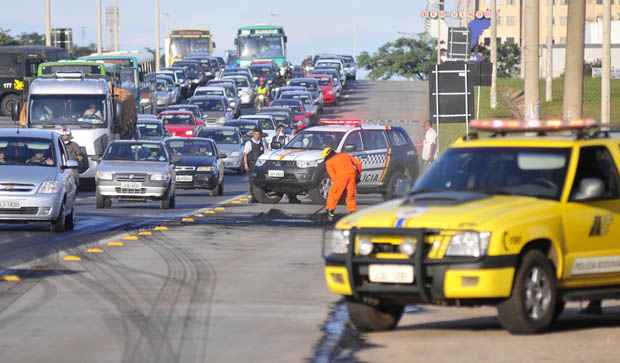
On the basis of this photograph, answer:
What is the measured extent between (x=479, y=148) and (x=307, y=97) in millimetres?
65342

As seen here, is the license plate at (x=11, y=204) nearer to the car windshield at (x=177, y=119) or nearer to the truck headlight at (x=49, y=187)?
the truck headlight at (x=49, y=187)

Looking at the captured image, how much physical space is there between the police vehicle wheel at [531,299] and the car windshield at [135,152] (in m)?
22.5

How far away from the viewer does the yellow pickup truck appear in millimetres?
12953

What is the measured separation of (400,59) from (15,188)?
13510 centimetres

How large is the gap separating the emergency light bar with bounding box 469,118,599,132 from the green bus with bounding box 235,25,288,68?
82256mm

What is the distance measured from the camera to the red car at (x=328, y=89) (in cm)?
9088

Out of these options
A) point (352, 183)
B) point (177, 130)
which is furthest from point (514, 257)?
point (177, 130)

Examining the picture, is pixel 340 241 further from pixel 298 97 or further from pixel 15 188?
pixel 298 97

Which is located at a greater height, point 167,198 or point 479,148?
point 479,148

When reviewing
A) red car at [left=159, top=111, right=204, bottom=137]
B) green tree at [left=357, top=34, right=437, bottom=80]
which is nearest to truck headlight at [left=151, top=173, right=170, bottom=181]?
red car at [left=159, top=111, right=204, bottom=137]

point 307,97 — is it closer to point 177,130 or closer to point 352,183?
point 177,130

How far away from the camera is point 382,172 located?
119 feet

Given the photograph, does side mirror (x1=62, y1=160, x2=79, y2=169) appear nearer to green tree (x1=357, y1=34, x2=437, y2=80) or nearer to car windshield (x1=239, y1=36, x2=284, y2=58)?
car windshield (x1=239, y1=36, x2=284, y2=58)

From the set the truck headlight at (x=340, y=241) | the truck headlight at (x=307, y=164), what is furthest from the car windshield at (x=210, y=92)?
the truck headlight at (x=340, y=241)
